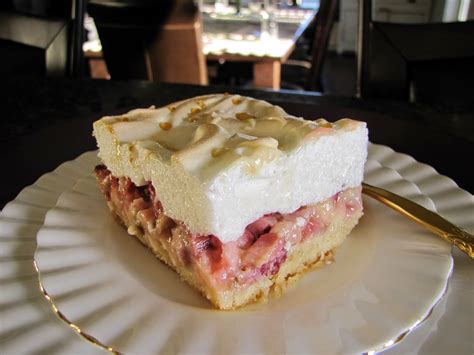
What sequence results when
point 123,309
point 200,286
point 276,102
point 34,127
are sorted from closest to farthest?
point 123,309, point 200,286, point 34,127, point 276,102

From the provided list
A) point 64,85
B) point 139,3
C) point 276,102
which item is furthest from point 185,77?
point 276,102

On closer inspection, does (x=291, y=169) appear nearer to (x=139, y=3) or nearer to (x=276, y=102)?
(x=276, y=102)

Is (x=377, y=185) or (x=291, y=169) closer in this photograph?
(x=291, y=169)

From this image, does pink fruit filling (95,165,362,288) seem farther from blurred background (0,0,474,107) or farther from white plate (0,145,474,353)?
blurred background (0,0,474,107)

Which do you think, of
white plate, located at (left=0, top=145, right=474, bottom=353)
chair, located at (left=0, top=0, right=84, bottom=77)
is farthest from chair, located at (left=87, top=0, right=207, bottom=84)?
white plate, located at (left=0, top=145, right=474, bottom=353)

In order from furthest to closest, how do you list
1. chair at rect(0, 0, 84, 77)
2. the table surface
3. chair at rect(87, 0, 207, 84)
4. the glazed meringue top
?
chair at rect(87, 0, 207, 84) < chair at rect(0, 0, 84, 77) < the table surface < the glazed meringue top

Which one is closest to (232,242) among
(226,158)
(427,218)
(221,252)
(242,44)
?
(221,252)

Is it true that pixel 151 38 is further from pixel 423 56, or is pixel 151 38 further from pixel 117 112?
pixel 423 56
